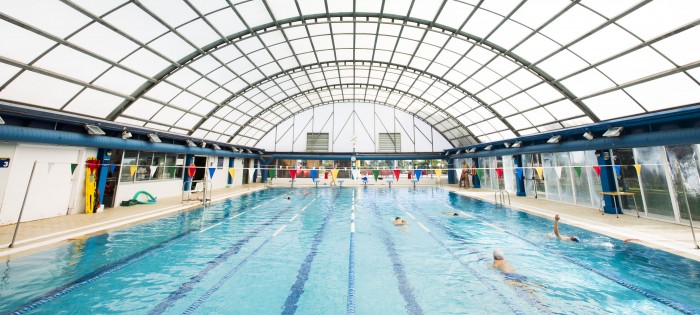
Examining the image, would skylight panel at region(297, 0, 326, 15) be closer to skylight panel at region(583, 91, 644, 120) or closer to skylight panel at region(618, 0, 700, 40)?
skylight panel at region(618, 0, 700, 40)

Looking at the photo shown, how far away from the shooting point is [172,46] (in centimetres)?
1137

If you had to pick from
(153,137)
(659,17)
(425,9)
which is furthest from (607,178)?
(153,137)

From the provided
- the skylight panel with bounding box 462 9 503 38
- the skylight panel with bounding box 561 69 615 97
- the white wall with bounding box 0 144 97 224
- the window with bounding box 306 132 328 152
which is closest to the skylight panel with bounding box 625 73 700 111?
the skylight panel with bounding box 561 69 615 97

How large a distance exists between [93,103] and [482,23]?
20.7m

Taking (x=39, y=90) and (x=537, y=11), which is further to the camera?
(x=537, y=11)

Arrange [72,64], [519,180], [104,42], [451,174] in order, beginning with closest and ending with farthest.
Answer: [72,64], [104,42], [519,180], [451,174]

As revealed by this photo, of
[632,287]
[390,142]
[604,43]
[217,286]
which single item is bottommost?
[632,287]

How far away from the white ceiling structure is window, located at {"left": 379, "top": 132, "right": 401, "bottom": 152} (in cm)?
900

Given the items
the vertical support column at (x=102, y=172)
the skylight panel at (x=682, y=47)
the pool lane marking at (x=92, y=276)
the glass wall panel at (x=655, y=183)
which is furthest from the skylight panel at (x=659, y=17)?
the vertical support column at (x=102, y=172)

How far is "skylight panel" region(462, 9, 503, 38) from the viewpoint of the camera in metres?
11.1

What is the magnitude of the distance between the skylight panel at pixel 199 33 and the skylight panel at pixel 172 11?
379 mm

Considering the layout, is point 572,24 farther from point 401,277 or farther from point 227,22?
point 227,22

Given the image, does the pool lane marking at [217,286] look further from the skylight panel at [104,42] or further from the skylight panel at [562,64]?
the skylight panel at [562,64]

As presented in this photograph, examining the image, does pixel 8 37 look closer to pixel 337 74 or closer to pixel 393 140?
pixel 337 74
